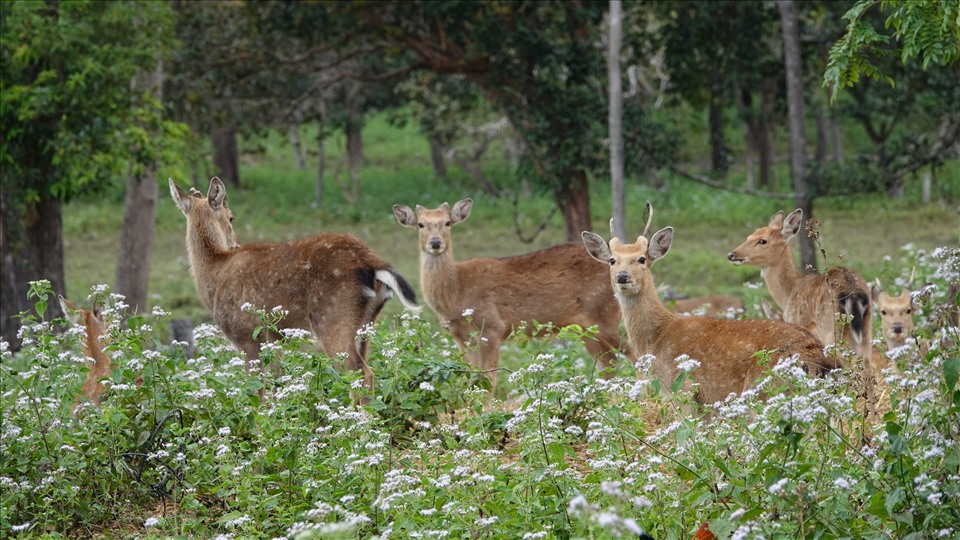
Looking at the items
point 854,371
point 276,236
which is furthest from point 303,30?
point 854,371

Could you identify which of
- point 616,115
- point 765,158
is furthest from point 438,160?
point 616,115

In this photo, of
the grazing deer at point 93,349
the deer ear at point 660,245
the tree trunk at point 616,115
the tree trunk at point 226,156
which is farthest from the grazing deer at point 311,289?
the tree trunk at point 226,156

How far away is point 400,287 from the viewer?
8.56 meters

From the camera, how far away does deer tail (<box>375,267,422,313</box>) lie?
27.6 ft

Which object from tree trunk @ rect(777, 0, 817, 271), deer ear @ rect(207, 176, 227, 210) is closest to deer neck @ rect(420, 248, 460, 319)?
deer ear @ rect(207, 176, 227, 210)

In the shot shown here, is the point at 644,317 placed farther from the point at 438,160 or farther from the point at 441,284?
the point at 438,160

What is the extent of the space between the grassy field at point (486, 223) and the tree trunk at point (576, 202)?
2080 millimetres

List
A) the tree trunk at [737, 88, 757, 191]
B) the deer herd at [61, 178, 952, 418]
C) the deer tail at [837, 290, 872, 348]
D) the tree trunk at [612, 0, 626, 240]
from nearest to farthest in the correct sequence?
the deer herd at [61, 178, 952, 418]
the deer tail at [837, 290, 872, 348]
the tree trunk at [612, 0, 626, 240]
the tree trunk at [737, 88, 757, 191]

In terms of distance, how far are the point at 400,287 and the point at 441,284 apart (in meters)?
3.32

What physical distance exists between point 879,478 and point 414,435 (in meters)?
3.08

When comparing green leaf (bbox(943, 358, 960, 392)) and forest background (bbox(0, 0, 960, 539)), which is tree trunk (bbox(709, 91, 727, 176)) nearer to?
forest background (bbox(0, 0, 960, 539))

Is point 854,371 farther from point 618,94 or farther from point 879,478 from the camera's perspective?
point 618,94

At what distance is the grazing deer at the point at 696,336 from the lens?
279 inches

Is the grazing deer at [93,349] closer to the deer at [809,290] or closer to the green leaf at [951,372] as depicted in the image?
the deer at [809,290]
